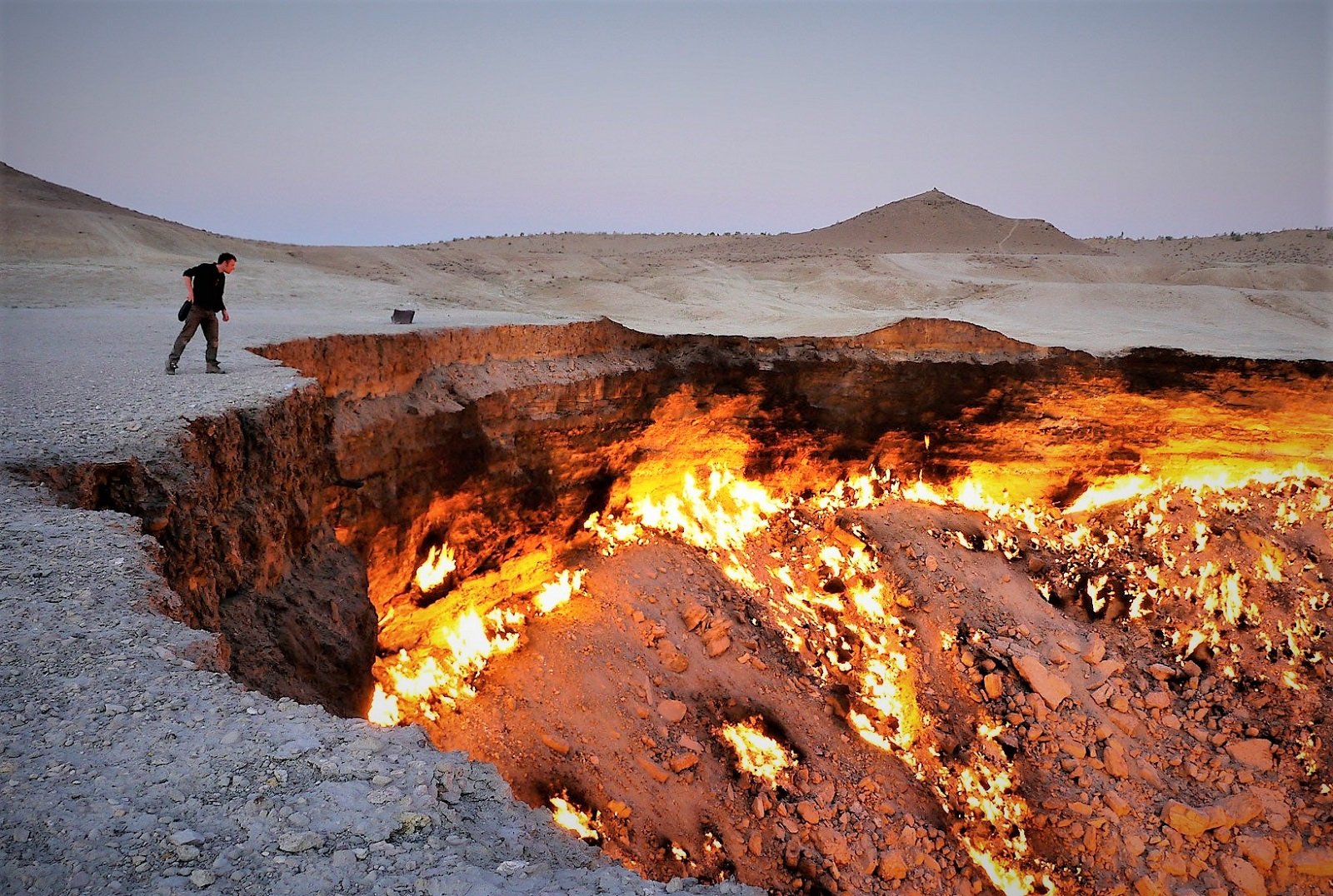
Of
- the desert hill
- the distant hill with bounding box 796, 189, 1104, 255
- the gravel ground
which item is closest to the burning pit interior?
the gravel ground

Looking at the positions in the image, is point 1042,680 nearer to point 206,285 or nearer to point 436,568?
point 436,568

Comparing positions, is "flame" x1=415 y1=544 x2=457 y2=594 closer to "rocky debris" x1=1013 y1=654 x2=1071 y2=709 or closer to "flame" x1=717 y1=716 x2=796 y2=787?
"flame" x1=717 y1=716 x2=796 y2=787

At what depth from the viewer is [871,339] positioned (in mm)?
12125

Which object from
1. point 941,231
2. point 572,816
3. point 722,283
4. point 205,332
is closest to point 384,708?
point 572,816

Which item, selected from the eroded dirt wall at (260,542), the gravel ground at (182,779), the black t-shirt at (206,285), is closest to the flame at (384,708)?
the eroded dirt wall at (260,542)

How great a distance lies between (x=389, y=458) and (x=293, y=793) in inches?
249

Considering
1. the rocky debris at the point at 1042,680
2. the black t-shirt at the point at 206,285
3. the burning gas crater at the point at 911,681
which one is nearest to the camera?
the black t-shirt at the point at 206,285

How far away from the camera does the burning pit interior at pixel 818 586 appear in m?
7.45

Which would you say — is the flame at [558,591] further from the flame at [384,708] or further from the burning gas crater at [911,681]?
the flame at [384,708]

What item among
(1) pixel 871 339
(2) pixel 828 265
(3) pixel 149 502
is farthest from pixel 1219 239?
(3) pixel 149 502

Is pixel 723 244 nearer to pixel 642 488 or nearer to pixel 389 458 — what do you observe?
pixel 642 488

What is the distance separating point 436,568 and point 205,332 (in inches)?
145

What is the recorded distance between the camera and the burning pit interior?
7453 millimetres

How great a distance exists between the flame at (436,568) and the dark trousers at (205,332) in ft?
10.9
